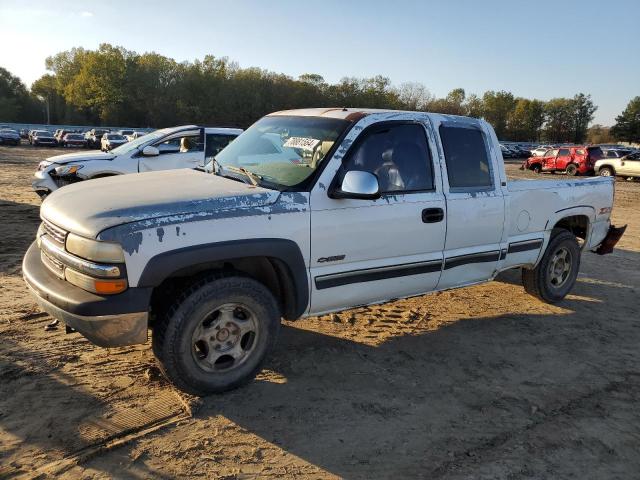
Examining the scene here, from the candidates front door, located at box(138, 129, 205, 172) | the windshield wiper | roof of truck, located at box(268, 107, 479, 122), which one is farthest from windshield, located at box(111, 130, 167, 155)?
the windshield wiper

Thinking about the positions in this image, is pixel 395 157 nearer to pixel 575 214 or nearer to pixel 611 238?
pixel 575 214

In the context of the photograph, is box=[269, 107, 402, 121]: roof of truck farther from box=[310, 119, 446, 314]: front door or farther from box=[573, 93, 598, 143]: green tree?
box=[573, 93, 598, 143]: green tree

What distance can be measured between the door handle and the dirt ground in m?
1.17

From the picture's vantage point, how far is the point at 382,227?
392 centimetres

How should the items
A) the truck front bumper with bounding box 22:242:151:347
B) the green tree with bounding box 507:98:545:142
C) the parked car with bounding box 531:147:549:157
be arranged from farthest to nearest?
the green tree with bounding box 507:98:545:142, the parked car with bounding box 531:147:549:157, the truck front bumper with bounding box 22:242:151:347

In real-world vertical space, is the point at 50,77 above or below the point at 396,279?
above

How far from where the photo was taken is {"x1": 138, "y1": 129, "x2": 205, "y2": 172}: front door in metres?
9.42

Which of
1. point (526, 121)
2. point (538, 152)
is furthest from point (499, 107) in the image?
point (538, 152)

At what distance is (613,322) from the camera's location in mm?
5430

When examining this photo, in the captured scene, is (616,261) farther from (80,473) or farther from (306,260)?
(80,473)

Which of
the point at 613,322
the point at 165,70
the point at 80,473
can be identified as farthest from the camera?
the point at 165,70

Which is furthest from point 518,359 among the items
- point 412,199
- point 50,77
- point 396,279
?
point 50,77

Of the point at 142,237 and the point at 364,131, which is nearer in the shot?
the point at 142,237

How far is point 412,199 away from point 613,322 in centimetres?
298
